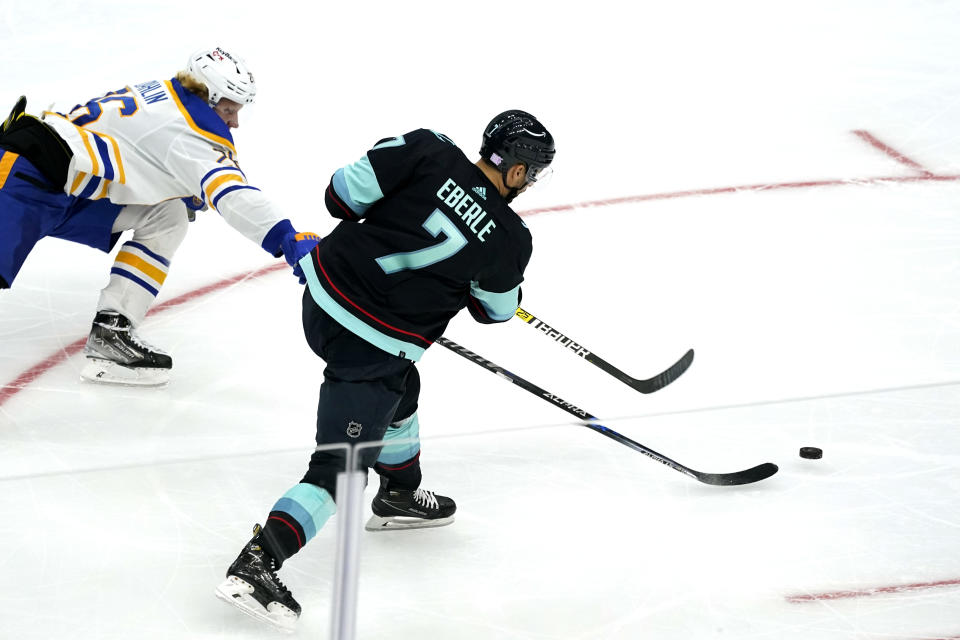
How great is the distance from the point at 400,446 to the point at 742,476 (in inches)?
35.7

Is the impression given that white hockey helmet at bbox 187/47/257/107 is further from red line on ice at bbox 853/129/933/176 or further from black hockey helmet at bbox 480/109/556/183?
red line on ice at bbox 853/129/933/176

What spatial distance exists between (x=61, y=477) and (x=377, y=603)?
1.50 ft

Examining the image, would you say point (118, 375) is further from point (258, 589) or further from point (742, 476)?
point (742, 476)

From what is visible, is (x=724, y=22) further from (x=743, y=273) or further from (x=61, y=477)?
(x=61, y=477)

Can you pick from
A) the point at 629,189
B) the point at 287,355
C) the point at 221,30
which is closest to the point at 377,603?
the point at 287,355

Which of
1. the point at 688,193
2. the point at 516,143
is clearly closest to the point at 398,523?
the point at 516,143

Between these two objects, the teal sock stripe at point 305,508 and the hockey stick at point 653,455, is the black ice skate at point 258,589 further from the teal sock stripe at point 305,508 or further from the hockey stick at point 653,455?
the hockey stick at point 653,455

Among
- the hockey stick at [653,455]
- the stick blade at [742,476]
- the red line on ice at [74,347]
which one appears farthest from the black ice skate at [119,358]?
the stick blade at [742,476]

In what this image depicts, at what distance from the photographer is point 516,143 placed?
7.42 ft

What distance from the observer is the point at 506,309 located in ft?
7.77

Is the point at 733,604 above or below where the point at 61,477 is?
below

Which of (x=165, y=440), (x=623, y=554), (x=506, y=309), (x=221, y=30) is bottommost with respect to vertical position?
(x=165, y=440)

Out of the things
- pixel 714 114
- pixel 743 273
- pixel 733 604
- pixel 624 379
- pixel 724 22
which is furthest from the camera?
pixel 724 22

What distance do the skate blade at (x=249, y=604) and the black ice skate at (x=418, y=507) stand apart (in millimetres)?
283
